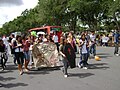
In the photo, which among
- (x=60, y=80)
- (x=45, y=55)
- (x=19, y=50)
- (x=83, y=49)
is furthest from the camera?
(x=45, y=55)

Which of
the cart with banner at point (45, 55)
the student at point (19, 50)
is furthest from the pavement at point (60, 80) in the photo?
the student at point (19, 50)

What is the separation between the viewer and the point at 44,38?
1402 cm

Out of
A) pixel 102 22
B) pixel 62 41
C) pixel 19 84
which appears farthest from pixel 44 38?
pixel 102 22

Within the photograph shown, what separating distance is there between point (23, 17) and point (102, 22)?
58.6 metres

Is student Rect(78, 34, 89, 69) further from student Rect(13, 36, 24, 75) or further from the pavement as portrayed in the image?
student Rect(13, 36, 24, 75)

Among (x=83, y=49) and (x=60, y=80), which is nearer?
(x=60, y=80)

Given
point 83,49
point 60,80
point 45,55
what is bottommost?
point 60,80

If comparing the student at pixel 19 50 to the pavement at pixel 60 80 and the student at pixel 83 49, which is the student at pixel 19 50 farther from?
the student at pixel 83 49

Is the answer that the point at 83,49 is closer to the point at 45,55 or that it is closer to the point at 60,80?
the point at 45,55

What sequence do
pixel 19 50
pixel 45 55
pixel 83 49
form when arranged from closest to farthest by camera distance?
pixel 19 50, pixel 83 49, pixel 45 55

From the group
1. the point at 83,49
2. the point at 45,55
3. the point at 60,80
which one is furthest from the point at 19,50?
the point at 83,49

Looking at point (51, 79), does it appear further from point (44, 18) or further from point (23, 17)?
point (23, 17)

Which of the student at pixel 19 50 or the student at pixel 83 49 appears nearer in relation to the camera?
the student at pixel 19 50

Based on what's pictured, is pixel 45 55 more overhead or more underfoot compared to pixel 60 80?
more overhead
